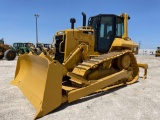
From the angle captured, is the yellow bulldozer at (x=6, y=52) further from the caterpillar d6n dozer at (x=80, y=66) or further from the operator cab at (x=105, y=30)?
the operator cab at (x=105, y=30)

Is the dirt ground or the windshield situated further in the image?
the windshield

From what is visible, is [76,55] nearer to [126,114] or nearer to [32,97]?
[32,97]

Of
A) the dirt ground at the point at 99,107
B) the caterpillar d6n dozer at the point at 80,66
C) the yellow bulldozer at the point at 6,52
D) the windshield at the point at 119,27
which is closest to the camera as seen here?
the dirt ground at the point at 99,107

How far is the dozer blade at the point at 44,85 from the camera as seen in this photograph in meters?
4.70

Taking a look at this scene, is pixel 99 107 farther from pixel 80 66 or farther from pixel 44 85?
pixel 80 66

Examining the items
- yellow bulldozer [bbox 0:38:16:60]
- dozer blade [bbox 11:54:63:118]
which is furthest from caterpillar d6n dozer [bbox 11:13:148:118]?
yellow bulldozer [bbox 0:38:16:60]

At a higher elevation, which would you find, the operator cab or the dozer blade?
the operator cab

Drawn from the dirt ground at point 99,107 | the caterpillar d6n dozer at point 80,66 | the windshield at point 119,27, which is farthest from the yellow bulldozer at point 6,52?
the windshield at point 119,27

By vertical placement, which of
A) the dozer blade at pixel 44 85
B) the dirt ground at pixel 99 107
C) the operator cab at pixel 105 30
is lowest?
the dirt ground at pixel 99 107

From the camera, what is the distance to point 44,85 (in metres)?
4.84

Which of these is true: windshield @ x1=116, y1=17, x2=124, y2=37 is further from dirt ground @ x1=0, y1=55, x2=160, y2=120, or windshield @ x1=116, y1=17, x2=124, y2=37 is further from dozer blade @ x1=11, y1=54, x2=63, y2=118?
dozer blade @ x1=11, y1=54, x2=63, y2=118

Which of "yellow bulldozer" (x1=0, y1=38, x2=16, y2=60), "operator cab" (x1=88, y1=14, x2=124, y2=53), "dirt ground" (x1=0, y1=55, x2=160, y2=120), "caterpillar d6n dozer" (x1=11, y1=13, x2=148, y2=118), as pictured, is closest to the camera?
"dirt ground" (x1=0, y1=55, x2=160, y2=120)

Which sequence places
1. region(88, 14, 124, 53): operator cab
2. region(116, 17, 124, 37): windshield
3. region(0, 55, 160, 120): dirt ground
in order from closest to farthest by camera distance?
1. region(0, 55, 160, 120): dirt ground
2. region(88, 14, 124, 53): operator cab
3. region(116, 17, 124, 37): windshield

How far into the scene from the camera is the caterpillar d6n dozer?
491cm
